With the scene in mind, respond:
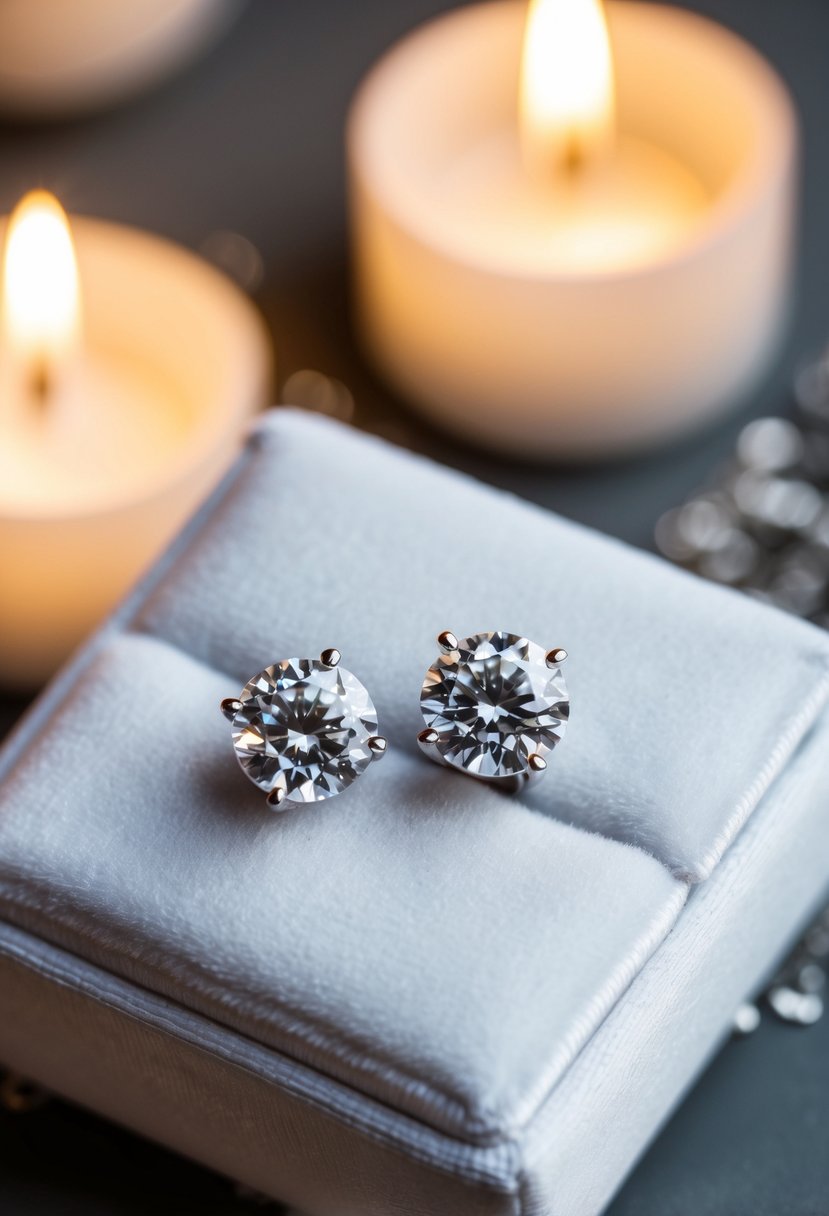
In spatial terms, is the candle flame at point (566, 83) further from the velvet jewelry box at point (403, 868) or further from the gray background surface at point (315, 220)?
the velvet jewelry box at point (403, 868)

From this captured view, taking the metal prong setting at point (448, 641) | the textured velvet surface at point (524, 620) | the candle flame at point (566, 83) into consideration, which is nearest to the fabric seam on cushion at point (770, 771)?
the textured velvet surface at point (524, 620)

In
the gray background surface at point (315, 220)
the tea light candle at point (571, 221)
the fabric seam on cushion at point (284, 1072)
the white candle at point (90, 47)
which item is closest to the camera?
the fabric seam on cushion at point (284, 1072)

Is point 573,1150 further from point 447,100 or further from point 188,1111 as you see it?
point 447,100

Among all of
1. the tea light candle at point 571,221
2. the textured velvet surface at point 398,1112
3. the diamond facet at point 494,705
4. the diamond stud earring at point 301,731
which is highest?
the tea light candle at point 571,221

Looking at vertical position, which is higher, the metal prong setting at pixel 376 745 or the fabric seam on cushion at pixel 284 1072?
the metal prong setting at pixel 376 745

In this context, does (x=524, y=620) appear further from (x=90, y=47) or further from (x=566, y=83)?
(x=90, y=47)

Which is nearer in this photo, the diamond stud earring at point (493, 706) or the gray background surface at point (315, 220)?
the diamond stud earring at point (493, 706)

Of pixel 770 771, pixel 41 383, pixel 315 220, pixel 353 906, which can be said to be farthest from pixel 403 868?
pixel 315 220
